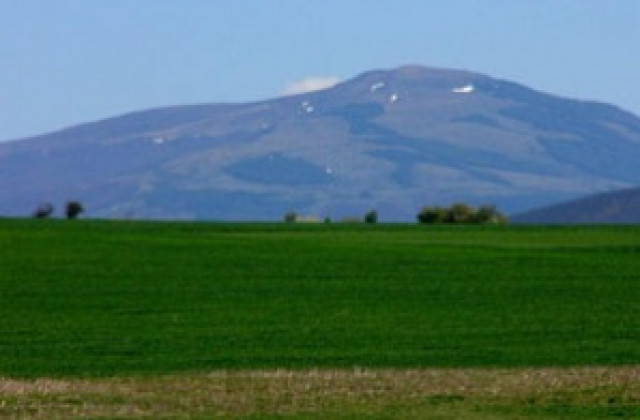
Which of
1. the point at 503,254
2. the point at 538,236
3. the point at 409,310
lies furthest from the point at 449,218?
the point at 409,310

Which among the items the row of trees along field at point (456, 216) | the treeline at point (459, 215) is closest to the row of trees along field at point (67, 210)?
the row of trees along field at point (456, 216)

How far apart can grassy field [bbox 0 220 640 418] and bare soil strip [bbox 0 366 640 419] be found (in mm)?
154

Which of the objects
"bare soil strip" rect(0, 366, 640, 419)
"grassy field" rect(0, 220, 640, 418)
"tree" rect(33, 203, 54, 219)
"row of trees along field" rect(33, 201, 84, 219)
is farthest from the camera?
"row of trees along field" rect(33, 201, 84, 219)

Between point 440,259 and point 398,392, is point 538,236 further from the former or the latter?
point 398,392

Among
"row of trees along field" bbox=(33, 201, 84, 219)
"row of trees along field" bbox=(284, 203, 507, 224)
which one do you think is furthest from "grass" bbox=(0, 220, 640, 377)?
"row of trees along field" bbox=(284, 203, 507, 224)

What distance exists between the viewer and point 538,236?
244ft

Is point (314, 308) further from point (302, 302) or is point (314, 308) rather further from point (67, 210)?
point (67, 210)

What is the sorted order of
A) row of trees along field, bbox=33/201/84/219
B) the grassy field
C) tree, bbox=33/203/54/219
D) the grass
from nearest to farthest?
the grassy field
the grass
tree, bbox=33/203/54/219
row of trees along field, bbox=33/201/84/219

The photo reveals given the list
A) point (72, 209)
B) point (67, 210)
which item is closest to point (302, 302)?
point (72, 209)

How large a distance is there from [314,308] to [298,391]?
1498 cm

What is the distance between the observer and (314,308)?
42562 millimetres

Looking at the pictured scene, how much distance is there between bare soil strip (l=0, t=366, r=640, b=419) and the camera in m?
25.5

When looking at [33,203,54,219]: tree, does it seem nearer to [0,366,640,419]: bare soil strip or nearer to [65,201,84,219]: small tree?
[65,201,84,219]: small tree

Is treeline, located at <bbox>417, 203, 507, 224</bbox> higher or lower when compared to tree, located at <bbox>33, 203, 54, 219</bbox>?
lower
